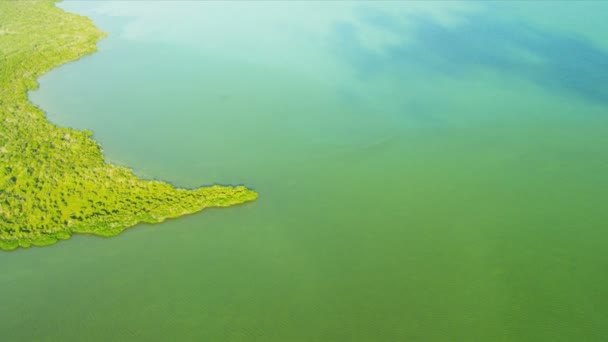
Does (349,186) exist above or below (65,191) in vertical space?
above

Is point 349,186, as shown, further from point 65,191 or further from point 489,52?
point 489,52

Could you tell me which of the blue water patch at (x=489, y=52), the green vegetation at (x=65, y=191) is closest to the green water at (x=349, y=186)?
the blue water patch at (x=489, y=52)

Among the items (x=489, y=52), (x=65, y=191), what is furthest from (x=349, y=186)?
(x=489, y=52)

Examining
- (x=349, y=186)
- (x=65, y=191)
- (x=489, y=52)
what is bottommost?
(x=65, y=191)

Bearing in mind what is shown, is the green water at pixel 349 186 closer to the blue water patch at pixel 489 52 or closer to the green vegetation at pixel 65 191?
the blue water patch at pixel 489 52

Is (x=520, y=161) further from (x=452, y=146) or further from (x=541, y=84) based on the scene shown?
(x=541, y=84)

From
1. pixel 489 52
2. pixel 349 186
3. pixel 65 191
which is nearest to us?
pixel 65 191

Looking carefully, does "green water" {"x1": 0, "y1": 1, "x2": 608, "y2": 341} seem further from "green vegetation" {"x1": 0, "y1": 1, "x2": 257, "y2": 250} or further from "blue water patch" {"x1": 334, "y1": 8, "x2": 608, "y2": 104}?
"green vegetation" {"x1": 0, "y1": 1, "x2": 257, "y2": 250}

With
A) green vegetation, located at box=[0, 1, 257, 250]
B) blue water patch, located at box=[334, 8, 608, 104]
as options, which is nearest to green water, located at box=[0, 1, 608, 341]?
blue water patch, located at box=[334, 8, 608, 104]

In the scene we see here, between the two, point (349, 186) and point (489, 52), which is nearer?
point (349, 186)
